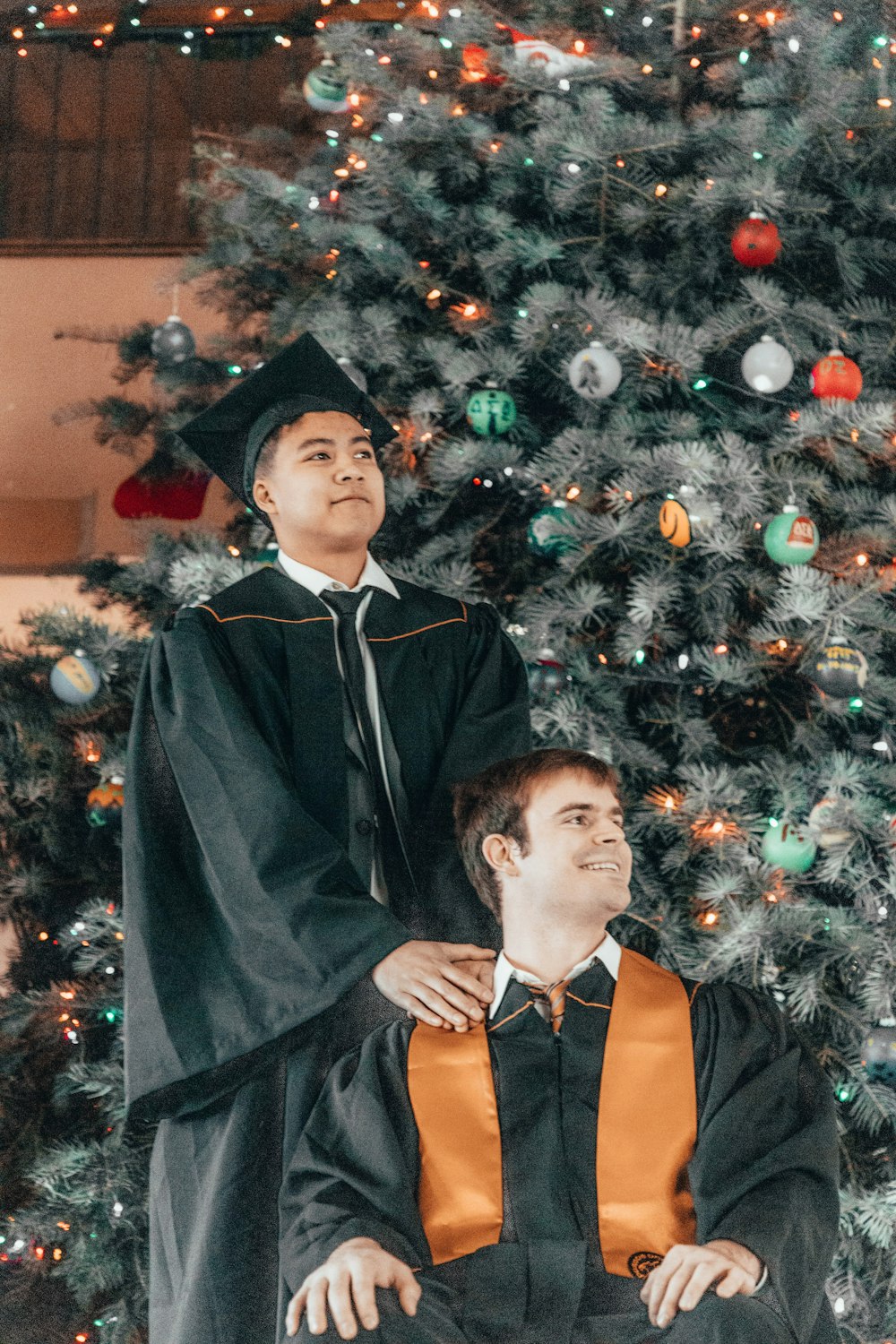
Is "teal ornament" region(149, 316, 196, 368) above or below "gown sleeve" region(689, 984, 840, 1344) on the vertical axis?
above

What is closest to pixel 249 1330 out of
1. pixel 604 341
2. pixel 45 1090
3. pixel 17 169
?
pixel 45 1090

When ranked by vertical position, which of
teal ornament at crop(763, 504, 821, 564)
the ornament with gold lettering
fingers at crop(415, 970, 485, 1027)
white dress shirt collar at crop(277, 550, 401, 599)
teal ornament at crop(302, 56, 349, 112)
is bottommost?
fingers at crop(415, 970, 485, 1027)

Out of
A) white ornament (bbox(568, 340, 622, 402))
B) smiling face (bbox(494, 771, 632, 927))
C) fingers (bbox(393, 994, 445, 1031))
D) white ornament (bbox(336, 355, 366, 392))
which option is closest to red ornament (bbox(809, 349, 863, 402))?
white ornament (bbox(568, 340, 622, 402))

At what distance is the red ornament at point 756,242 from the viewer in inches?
116

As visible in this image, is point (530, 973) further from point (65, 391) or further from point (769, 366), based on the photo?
point (65, 391)

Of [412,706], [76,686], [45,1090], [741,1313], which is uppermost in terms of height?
[412,706]

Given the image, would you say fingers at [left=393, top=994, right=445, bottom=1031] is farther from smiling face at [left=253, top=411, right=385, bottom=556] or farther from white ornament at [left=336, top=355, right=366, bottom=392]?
white ornament at [left=336, top=355, right=366, bottom=392]

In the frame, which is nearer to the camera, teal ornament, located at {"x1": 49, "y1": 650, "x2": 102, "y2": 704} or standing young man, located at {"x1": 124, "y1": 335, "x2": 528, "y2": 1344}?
standing young man, located at {"x1": 124, "y1": 335, "x2": 528, "y2": 1344}

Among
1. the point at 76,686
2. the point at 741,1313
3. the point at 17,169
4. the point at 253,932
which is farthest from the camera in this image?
the point at 17,169

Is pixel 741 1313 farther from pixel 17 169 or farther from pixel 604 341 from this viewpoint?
pixel 17 169

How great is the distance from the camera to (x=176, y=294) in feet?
10.6

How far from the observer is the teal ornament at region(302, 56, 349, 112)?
3186 millimetres

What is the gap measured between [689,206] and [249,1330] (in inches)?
79.9

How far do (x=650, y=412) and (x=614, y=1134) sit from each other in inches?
54.9
